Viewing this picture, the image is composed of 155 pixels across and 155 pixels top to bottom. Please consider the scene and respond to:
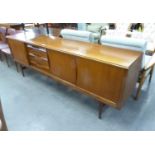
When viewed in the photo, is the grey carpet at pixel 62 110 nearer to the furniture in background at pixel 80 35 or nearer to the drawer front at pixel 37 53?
the drawer front at pixel 37 53

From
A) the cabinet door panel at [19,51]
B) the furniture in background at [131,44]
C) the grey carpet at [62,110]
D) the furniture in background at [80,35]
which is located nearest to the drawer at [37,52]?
the cabinet door panel at [19,51]

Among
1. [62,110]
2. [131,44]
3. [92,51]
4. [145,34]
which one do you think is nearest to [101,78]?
[92,51]

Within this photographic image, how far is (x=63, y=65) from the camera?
2000mm

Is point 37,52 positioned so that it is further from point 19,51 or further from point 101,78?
point 101,78

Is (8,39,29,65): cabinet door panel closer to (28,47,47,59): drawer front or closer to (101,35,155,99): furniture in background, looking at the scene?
(28,47,47,59): drawer front

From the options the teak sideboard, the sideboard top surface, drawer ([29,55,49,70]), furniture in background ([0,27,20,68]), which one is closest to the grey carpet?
the teak sideboard

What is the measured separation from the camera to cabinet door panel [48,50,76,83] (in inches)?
74.5

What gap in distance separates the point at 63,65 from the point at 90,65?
1.43 ft

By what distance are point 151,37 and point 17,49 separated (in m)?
2.47

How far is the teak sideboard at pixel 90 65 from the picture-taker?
157cm

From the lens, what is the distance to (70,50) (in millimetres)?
1891

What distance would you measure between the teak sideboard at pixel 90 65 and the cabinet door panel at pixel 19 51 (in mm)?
63
